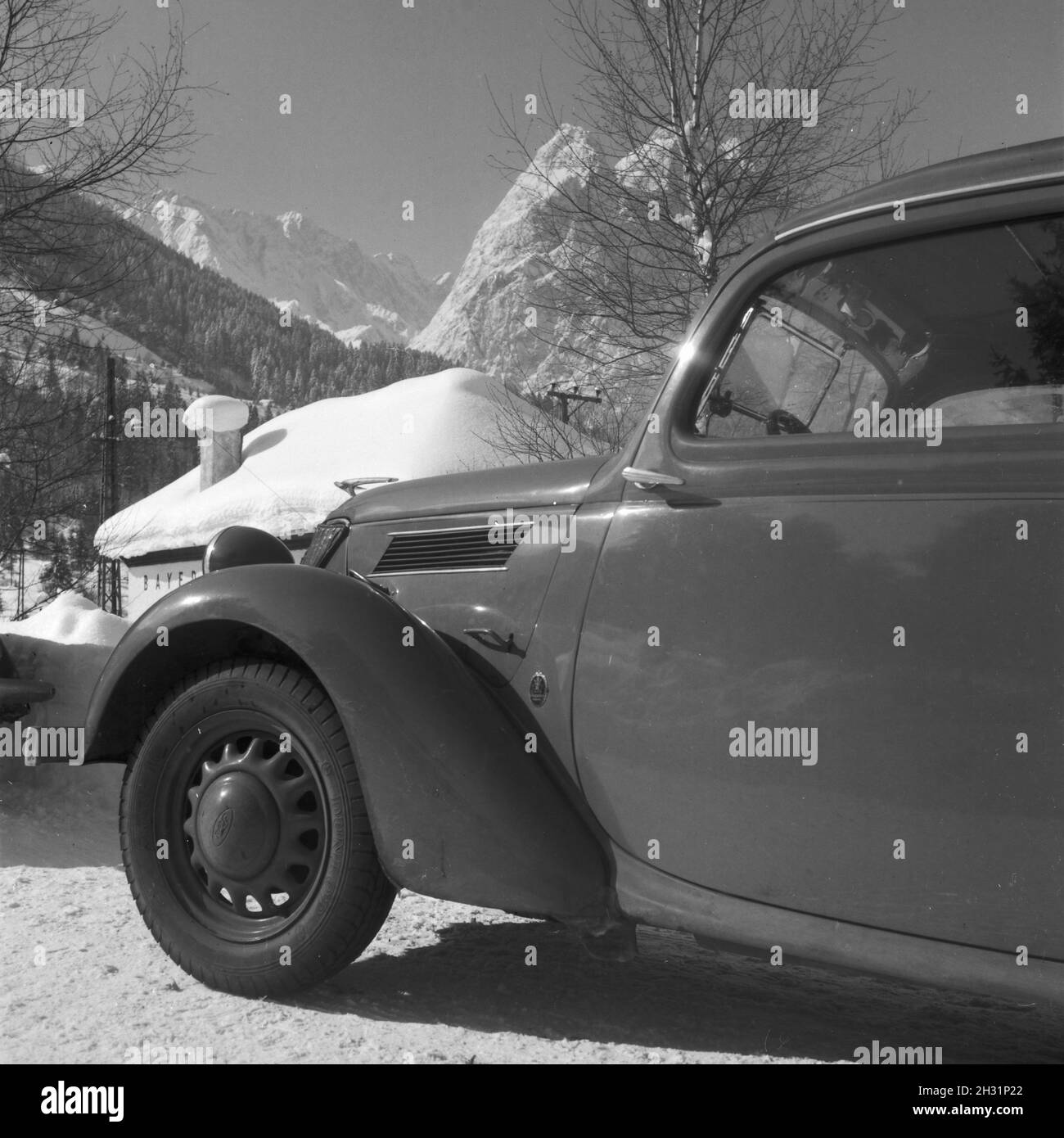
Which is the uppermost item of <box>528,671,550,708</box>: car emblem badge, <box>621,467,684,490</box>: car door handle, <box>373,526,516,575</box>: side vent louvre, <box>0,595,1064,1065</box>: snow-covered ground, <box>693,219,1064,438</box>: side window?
<box>693,219,1064,438</box>: side window

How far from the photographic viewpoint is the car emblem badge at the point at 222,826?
2873 millimetres

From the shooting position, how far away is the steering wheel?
9.02 ft

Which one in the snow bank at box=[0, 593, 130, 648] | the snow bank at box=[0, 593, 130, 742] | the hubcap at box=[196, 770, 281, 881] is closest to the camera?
the hubcap at box=[196, 770, 281, 881]

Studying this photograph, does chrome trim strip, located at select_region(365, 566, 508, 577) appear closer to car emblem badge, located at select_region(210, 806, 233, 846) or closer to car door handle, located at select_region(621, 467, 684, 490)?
car door handle, located at select_region(621, 467, 684, 490)

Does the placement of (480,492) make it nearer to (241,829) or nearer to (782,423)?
(782,423)

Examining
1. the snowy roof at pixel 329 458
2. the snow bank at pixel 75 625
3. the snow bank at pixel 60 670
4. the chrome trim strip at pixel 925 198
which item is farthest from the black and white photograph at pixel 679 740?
the snowy roof at pixel 329 458

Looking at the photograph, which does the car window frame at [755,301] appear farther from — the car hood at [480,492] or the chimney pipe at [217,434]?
the chimney pipe at [217,434]

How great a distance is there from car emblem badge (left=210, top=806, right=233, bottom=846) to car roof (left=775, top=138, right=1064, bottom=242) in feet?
6.60

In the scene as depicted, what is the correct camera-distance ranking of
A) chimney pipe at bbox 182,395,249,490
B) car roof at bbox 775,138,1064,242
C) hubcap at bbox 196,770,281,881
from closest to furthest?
car roof at bbox 775,138,1064,242 < hubcap at bbox 196,770,281,881 < chimney pipe at bbox 182,395,249,490

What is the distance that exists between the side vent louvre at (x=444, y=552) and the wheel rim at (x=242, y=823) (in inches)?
25.8

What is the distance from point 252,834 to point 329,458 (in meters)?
26.1

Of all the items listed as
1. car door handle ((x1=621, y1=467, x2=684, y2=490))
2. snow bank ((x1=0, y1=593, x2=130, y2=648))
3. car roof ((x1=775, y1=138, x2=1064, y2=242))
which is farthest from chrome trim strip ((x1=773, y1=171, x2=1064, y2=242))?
snow bank ((x1=0, y1=593, x2=130, y2=648))
